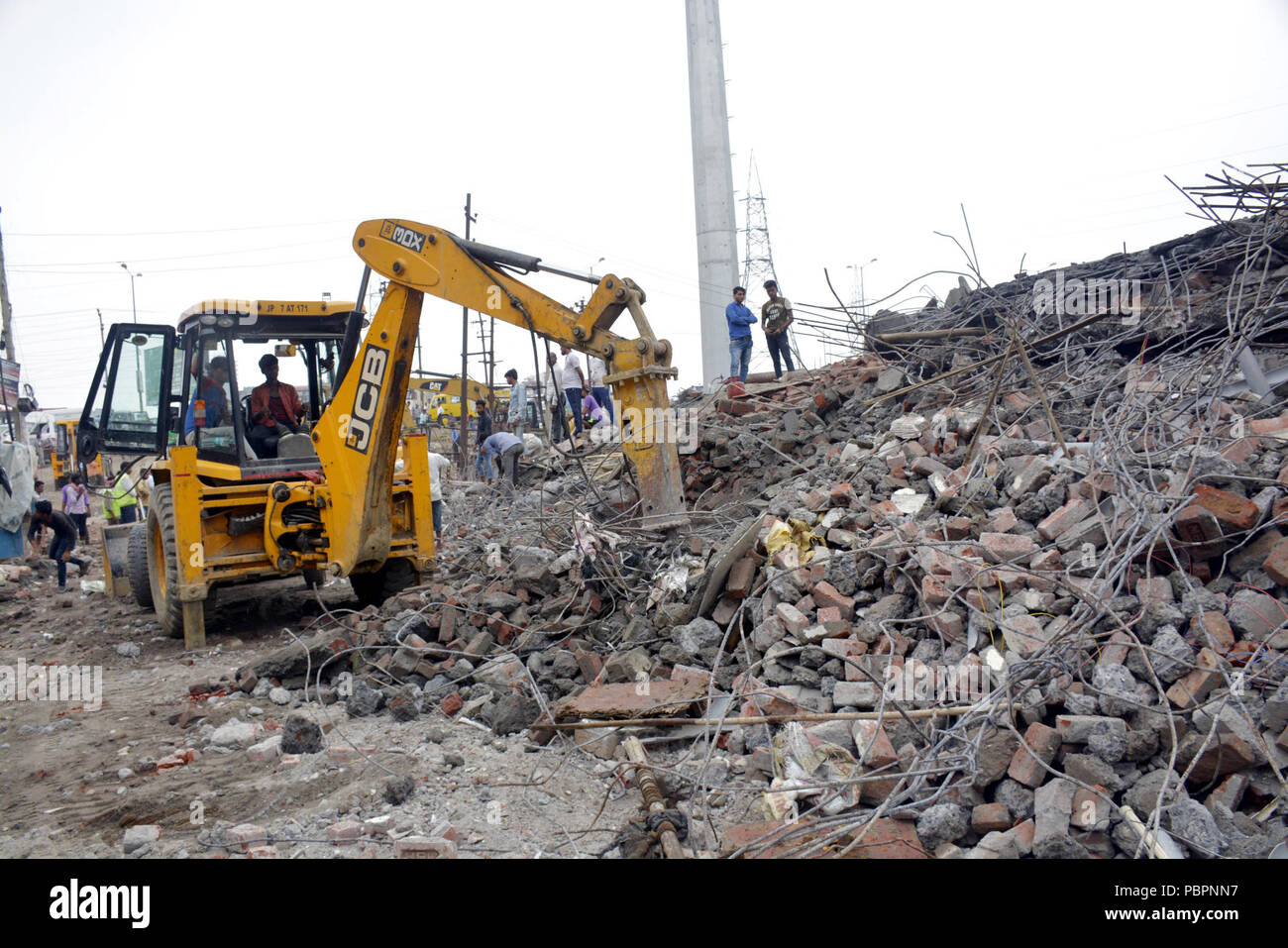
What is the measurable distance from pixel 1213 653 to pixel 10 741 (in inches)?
254

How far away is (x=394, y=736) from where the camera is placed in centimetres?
464

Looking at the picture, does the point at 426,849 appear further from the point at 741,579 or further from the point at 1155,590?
the point at 1155,590

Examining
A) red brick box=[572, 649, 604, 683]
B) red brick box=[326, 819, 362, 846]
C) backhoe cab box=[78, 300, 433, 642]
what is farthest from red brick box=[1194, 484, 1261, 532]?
backhoe cab box=[78, 300, 433, 642]

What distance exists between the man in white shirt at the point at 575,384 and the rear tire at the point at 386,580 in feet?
16.4

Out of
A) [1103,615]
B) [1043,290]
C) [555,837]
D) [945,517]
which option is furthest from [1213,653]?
[1043,290]

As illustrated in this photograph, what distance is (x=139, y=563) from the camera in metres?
8.45

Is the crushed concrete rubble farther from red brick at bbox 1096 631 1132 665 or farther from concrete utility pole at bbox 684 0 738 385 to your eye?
concrete utility pole at bbox 684 0 738 385

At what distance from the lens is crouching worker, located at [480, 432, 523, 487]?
1319 centimetres

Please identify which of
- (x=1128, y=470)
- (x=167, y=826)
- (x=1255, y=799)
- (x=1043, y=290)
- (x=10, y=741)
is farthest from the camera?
(x=1043, y=290)

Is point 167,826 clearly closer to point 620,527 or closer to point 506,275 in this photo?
point 620,527

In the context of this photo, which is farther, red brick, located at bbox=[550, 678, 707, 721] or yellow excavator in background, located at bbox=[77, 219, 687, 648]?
yellow excavator in background, located at bbox=[77, 219, 687, 648]

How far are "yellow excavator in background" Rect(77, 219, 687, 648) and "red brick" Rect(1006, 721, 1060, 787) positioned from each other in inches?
97.5

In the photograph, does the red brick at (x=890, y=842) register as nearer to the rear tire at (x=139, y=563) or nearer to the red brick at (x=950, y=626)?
the red brick at (x=950, y=626)

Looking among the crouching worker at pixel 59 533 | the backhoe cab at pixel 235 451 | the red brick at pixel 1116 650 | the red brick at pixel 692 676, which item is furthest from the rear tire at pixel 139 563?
the red brick at pixel 1116 650
